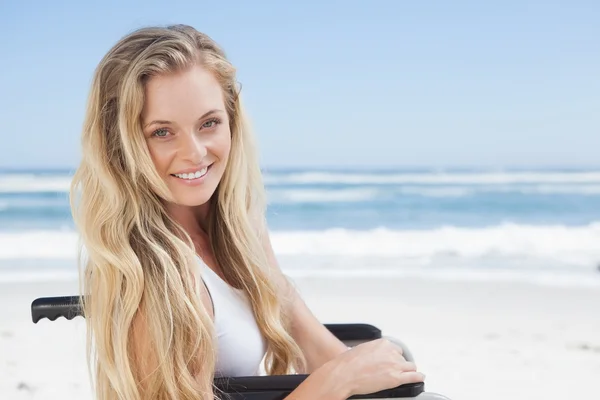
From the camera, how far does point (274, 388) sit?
1473 mm

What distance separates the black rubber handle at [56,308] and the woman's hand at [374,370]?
65 cm

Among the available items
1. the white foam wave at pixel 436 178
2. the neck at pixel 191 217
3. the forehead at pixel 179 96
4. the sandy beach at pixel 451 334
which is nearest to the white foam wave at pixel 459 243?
the sandy beach at pixel 451 334

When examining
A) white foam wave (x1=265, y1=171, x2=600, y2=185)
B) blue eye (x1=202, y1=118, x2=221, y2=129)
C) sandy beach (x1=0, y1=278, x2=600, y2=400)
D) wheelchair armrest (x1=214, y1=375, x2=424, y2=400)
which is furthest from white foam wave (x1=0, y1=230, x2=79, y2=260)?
wheelchair armrest (x1=214, y1=375, x2=424, y2=400)

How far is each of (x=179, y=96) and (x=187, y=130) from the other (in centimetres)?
7

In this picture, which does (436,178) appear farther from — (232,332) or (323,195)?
(232,332)

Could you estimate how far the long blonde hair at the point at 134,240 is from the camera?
1.59 m

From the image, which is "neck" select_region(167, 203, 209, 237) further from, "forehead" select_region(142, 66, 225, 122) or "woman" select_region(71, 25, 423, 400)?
"forehead" select_region(142, 66, 225, 122)

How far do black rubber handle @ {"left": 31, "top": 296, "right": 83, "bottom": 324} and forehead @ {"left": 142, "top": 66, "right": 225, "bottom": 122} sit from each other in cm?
49

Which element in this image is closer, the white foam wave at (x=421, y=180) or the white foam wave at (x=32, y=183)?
the white foam wave at (x=32, y=183)

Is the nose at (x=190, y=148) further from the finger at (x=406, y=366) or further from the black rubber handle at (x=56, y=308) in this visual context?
the finger at (x=406, y=366)

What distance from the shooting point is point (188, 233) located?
1.93 meters

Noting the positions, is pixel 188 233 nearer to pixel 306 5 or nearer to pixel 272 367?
pixel 272 367

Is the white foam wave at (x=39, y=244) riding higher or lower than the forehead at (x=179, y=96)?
lower

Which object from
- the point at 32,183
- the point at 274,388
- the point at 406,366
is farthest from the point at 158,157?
the point at 32,183
